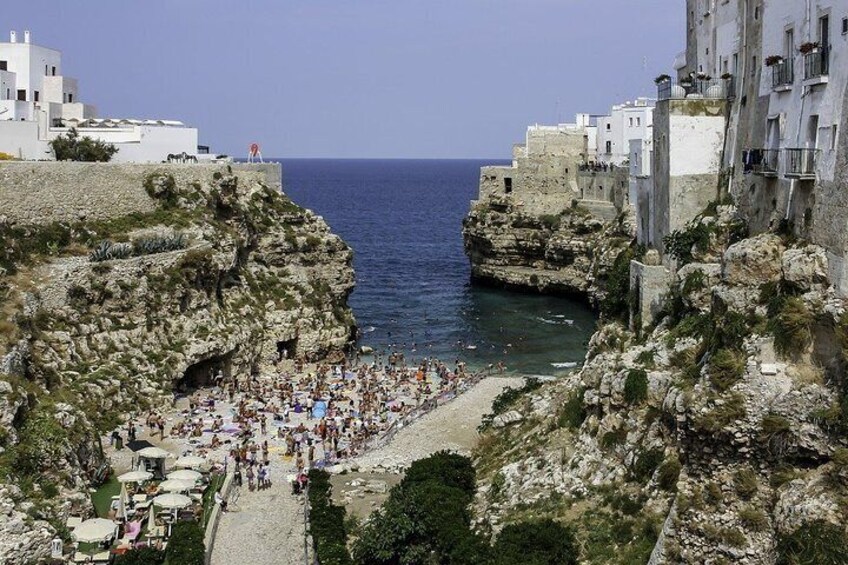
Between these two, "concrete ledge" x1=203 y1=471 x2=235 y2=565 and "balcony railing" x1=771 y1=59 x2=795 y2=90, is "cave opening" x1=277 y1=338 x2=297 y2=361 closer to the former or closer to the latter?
"concrete ledge" x1=203 y1=471 x2=235 y2=565

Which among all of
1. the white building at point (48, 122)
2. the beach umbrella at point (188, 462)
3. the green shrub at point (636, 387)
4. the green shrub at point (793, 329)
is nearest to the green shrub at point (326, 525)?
the beach umbrella at point (188, 462)

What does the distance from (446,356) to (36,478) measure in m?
33.0

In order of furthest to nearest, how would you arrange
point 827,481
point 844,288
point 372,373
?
1. point 372,373
2. point 844,288
3. point 827,481

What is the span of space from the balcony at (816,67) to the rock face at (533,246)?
1910 inches

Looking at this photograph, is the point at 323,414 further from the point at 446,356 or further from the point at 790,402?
the point at 790,402

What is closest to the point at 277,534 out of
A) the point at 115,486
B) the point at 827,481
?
the point at 115,486

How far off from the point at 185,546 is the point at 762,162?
18552mm

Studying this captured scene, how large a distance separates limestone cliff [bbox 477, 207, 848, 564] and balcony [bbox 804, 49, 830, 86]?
152 inches

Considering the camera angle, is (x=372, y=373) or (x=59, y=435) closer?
(x=59, y=435)

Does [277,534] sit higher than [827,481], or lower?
lower

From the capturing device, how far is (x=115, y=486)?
3778 cm

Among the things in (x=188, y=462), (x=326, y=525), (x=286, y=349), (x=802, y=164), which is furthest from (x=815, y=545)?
(x=286, y=349)

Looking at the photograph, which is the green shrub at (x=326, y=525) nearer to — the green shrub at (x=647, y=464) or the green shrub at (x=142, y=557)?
the green shrub at (x=142, y=557)

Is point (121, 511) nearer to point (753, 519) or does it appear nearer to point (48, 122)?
point (753, 519)
